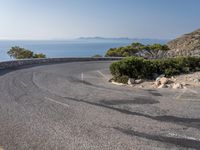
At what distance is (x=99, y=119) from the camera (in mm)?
8656

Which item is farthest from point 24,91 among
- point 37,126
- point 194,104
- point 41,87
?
point 194,104

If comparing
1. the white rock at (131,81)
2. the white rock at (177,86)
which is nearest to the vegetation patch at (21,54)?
the white rock at (131,81)

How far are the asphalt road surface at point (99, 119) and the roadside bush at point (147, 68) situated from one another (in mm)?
4838

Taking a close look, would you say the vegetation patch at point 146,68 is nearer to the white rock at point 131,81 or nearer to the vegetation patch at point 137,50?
the white rock at point 131,81

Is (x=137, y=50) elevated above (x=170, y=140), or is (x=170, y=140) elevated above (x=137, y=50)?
(x=137, y=50)

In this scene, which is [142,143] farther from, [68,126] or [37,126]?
[37,126]

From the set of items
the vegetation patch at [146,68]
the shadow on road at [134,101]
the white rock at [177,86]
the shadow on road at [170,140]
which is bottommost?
the shadow on road at [170,140]

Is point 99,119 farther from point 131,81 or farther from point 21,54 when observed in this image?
point 21,54

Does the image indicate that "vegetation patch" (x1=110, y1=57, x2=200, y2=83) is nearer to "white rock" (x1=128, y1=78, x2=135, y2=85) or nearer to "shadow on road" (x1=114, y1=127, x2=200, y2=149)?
"white rock" (x1=128, y1=78, x2=135, y2=85)

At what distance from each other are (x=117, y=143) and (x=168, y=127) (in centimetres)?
209

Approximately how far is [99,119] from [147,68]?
1103cm

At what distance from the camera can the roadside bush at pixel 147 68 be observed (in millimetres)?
18594

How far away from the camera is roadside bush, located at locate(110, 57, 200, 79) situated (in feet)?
61.0

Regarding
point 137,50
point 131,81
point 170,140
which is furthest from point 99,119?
point 137,50
